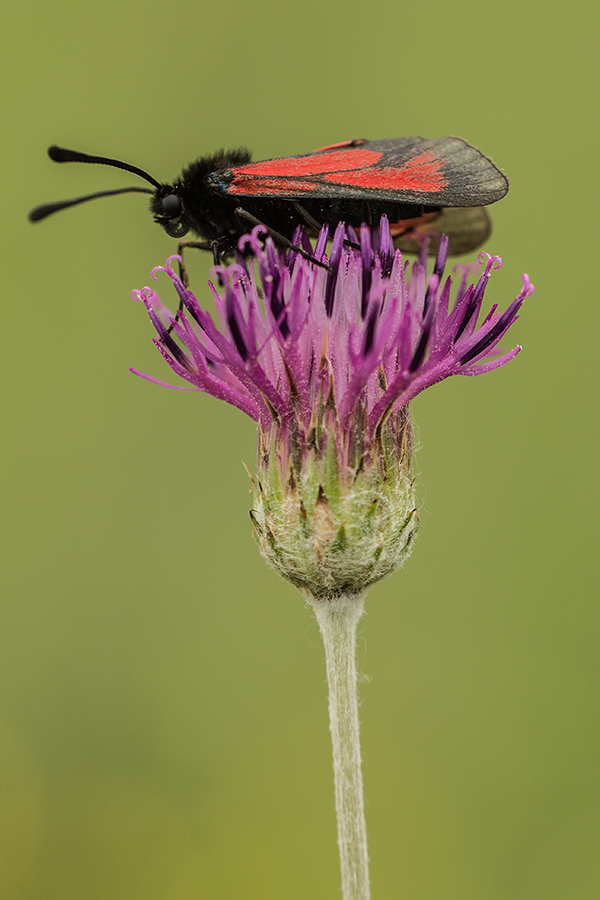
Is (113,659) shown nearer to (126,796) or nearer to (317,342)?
(126,796)

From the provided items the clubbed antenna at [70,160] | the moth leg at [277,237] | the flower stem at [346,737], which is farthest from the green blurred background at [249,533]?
the flower stem at [346,737]

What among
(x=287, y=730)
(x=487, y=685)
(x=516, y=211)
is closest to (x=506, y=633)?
(x=487, y=685)

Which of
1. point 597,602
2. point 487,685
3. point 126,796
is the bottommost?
point 126,796

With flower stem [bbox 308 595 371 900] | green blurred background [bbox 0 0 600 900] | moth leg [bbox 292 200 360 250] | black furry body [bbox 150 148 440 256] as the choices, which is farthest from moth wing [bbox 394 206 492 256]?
flower stem [bbox 308 595 371 900]

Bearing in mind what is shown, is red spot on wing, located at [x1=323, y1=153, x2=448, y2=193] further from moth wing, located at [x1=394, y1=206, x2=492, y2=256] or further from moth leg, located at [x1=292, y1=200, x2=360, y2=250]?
moth wing, located at [x1=394, y1=206, x2=492, y2=256]

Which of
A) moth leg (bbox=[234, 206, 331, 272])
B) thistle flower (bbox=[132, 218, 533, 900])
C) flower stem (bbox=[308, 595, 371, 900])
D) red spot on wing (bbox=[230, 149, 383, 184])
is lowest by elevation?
flower stem (bbox=[308, 595, 371, 900])

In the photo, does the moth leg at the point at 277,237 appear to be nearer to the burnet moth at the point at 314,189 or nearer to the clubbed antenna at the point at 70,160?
the burnet moth at the point at 314,189
